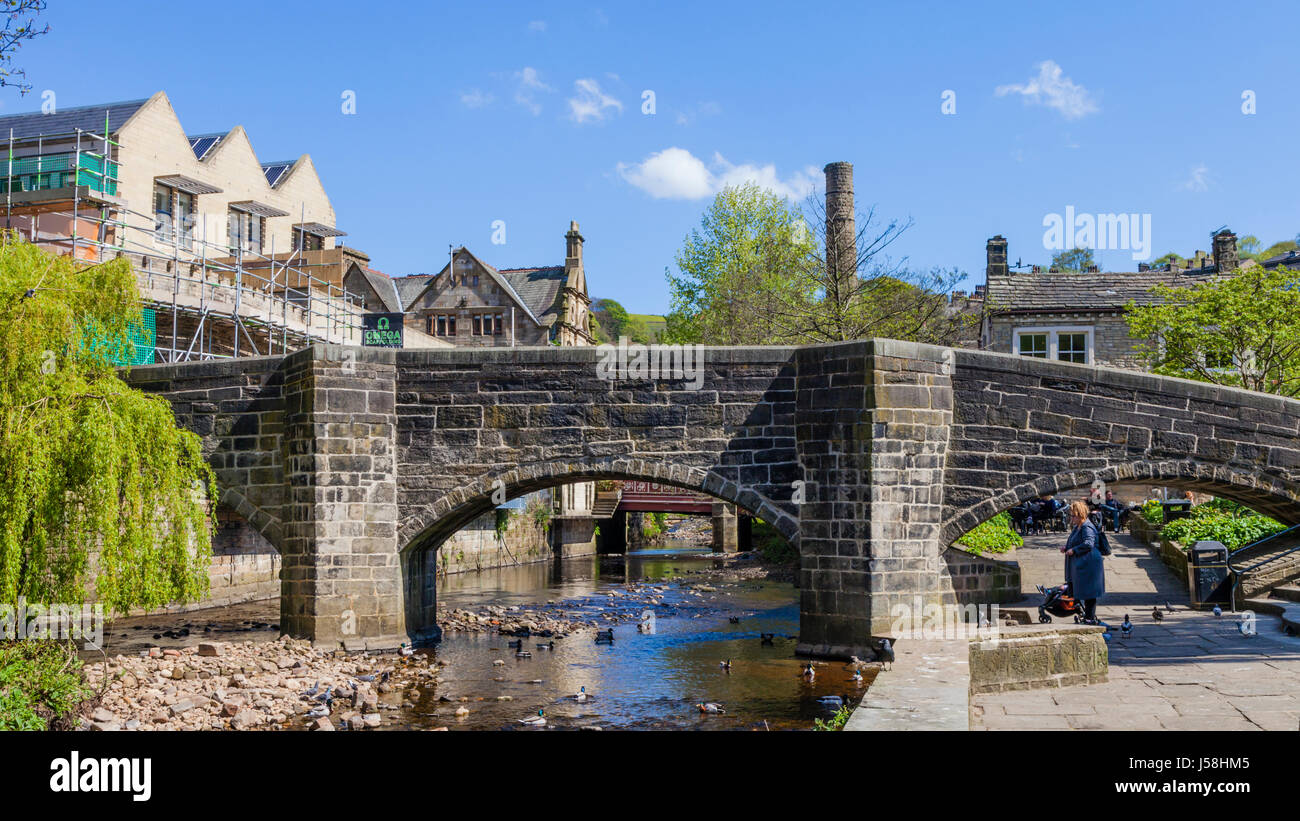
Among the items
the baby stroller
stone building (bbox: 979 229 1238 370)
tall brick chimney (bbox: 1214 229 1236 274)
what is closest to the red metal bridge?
stone building (bbox: 979 229 1238 370)

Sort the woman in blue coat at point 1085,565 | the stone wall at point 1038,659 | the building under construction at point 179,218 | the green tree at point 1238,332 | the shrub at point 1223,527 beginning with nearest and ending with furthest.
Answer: the stone wall at point 1038,659 → the woman in blue coat at point 1085,565 → the shrub at point 1223,527 → the building under construction at point 179,218 → the green tree at point 1238,332

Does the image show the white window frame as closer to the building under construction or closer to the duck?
the building under construction

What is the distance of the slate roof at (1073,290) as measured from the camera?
31.8 m

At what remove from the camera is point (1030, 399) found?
47.2 feet

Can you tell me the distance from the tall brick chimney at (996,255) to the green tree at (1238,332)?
12543 millimetres

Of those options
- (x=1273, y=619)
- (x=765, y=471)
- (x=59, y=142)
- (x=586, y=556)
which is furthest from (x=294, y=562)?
(x=586, y=556)

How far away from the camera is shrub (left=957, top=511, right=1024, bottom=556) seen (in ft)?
65.3

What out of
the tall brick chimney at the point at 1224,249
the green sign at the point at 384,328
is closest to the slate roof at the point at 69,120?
the green sign at the point at 384,328

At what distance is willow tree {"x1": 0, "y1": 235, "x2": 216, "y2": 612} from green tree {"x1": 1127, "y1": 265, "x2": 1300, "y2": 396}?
22568 mm

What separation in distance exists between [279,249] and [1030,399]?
32744 millimetres

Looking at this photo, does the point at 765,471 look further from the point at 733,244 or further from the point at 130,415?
the point at 733,244

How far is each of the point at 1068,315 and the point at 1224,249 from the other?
7.66 metres

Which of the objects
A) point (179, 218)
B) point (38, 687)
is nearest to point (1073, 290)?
point (179, 218)

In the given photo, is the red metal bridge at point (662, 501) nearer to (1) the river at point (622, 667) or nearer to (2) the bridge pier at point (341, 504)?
(1) the river at point (622, 667)
